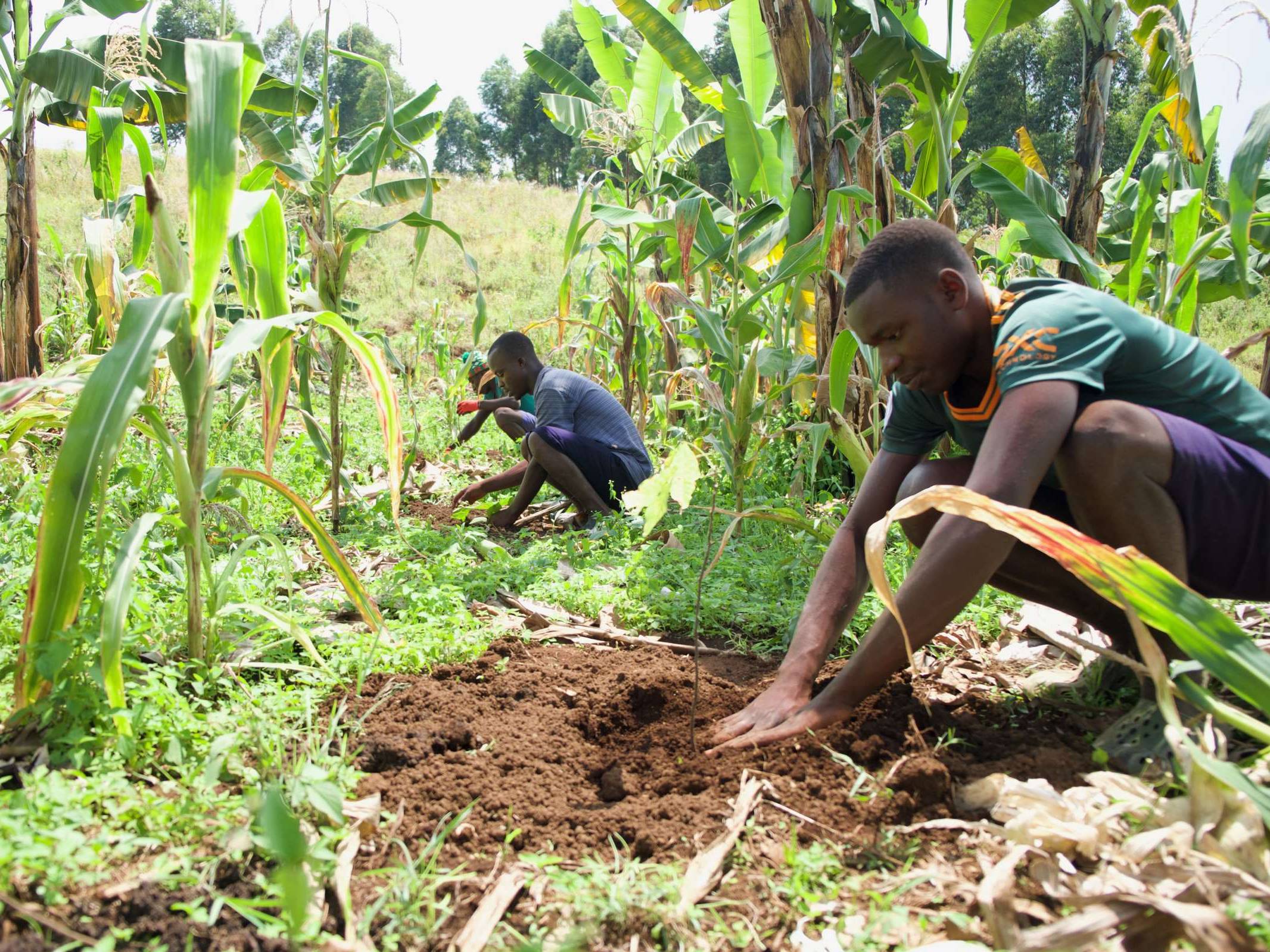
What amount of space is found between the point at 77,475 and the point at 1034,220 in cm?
313

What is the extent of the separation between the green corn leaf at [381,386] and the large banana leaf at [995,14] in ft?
9.39

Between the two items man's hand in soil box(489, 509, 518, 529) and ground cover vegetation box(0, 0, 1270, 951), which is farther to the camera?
man's hand in soil box(489, 509, 518, 529)

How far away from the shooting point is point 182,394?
181 cm

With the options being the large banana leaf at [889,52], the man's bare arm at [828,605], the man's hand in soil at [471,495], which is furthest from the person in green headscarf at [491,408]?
the man's bare arm at [828,605]

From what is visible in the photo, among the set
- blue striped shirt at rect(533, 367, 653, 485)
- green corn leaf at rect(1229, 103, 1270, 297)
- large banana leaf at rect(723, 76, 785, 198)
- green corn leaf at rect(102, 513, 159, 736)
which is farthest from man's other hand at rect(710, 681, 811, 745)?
blue striped shirt at rect(533, 367, 653, 485)

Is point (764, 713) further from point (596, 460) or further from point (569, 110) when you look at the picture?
point (569, 110)

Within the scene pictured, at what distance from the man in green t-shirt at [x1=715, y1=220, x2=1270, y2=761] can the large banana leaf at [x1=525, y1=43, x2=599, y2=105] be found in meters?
4.94

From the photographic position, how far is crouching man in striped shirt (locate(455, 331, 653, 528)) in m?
4.59

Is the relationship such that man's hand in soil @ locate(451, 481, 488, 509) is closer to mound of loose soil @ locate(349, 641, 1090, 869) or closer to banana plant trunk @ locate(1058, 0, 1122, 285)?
mound of loose soil @ locate(349, 641, 1090, 869)

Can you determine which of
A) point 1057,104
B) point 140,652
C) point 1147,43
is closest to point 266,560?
point 140,652

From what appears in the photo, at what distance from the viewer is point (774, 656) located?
271 cm

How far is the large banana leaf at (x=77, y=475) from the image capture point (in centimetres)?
153

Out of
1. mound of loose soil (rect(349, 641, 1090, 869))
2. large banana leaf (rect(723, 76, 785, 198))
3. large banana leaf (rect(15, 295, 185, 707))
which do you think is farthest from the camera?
large banana leaf (rect(723, 76, 785, 198))

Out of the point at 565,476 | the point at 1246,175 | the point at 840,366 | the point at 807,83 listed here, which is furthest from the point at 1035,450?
the point at 565,476
